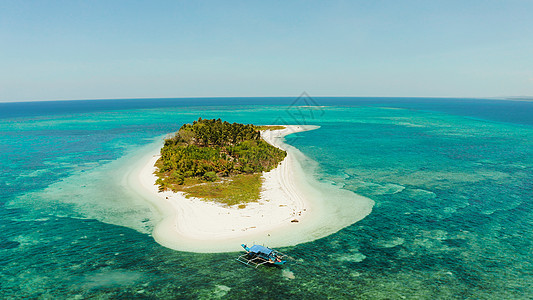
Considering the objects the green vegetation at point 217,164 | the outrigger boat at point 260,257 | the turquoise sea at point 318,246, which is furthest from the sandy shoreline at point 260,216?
the green vegetation at point 217,164

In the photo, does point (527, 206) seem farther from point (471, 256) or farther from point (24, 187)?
point (24, 187)

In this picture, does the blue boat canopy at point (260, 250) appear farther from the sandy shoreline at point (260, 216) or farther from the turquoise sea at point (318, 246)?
the sandy shoreline at point (260, 216)

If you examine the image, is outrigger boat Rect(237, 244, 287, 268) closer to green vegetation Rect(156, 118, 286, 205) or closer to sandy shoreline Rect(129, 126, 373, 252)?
sandy shoreline Rect(129, 126, 373, 252)

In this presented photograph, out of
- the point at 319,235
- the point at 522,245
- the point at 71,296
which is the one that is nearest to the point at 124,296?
the point at 71,296

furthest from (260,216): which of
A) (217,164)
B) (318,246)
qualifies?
(217,164)

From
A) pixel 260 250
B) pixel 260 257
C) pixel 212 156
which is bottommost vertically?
pixel 260 257

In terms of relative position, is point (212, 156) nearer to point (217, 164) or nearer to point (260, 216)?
point (217, 164)

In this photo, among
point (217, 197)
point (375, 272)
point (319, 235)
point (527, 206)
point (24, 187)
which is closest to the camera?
point (375, 272)
